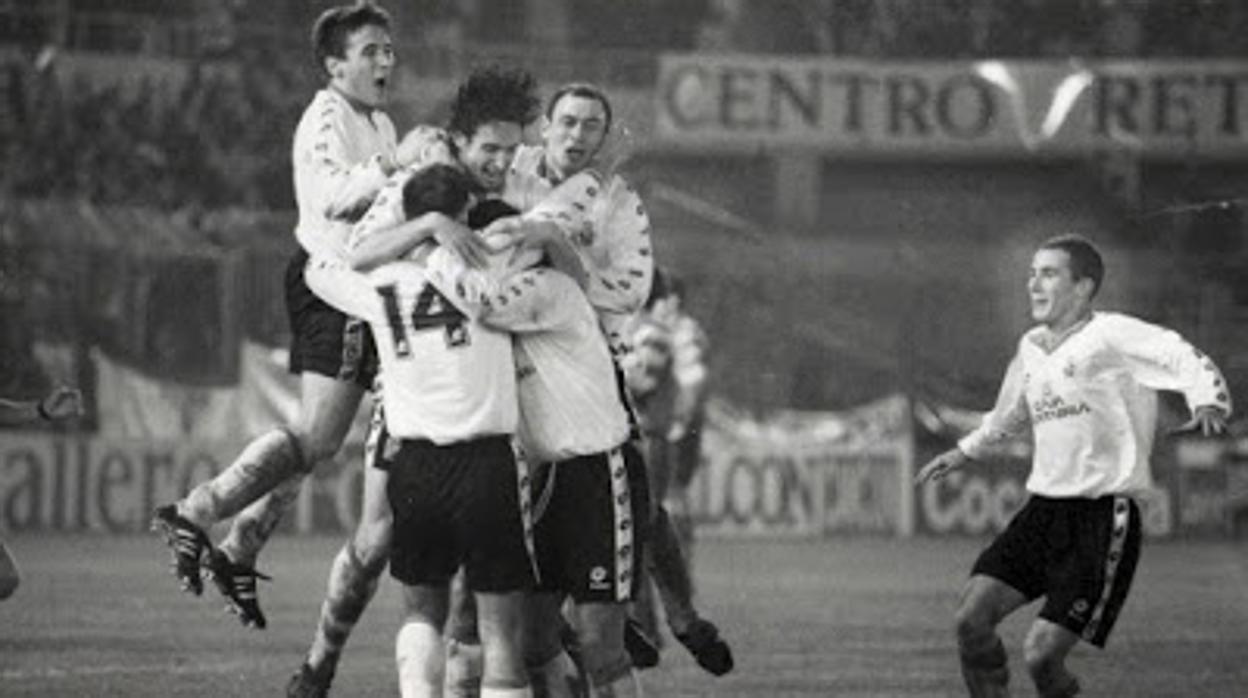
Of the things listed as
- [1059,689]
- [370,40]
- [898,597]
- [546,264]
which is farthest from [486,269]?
[898,597]

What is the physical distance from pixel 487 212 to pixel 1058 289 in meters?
2.38

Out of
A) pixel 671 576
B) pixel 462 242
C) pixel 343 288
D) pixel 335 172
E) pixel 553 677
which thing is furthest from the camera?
pixel 671 576

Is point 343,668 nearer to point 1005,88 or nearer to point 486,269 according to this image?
point 486,269

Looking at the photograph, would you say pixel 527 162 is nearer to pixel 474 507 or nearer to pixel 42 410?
pixel 474 507

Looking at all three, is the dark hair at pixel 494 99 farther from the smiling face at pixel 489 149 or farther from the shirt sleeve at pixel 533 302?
the shirt sleeve at pixel 533 302

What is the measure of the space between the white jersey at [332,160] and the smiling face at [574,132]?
2.26 feet

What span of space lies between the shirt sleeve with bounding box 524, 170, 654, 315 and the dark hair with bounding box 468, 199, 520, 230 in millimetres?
162

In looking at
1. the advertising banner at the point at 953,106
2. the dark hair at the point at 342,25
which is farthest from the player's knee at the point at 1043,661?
the advertising banner at the point at 953,106

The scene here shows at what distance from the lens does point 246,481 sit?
10.2 meters

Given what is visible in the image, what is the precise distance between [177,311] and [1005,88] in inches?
280

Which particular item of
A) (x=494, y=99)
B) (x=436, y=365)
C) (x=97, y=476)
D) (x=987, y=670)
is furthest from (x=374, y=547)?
(x=97, y=476)

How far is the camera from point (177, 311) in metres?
24.1

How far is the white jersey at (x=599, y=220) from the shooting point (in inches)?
355

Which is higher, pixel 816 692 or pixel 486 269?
pixel 486 269
